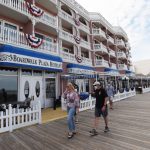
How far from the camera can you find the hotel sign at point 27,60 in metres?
11.1

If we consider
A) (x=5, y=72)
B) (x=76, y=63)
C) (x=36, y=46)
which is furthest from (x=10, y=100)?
(x=76, y=63)

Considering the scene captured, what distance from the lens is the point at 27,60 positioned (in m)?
12.7

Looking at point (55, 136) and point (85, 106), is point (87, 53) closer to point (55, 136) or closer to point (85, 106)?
point (85, 106)

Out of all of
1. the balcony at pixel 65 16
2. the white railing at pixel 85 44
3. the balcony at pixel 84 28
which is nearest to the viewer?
the balcony at pixel 65 16

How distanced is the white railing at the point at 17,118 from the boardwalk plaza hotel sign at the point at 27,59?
12.6 feet

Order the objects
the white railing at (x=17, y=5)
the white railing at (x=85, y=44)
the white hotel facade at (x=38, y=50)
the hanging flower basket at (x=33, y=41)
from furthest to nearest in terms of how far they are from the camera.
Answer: the white railing at (x=85, y=44), the hanging flower basket at (x=33, y=41), the white railing at (x=17, y=5), the white hotel facade at (x=38, y=50)

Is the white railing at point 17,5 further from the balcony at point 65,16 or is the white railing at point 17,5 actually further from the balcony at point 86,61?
the balcony at point 86,61

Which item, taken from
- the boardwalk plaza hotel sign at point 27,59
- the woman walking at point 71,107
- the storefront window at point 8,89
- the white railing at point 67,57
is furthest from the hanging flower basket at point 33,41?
the woman walking at point 71,107

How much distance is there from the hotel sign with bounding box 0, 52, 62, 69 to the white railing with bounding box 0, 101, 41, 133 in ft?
12.6

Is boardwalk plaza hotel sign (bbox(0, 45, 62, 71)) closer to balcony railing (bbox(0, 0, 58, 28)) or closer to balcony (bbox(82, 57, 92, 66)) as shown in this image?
balcony railing (bbox(0, 0, 58, 28))

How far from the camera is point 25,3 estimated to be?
14.7 meters

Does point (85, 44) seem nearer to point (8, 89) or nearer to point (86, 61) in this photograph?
point (86, 61)

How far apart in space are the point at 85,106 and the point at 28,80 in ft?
16.2

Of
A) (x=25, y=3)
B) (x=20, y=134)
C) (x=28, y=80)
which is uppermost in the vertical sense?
(x=25, y=3)
